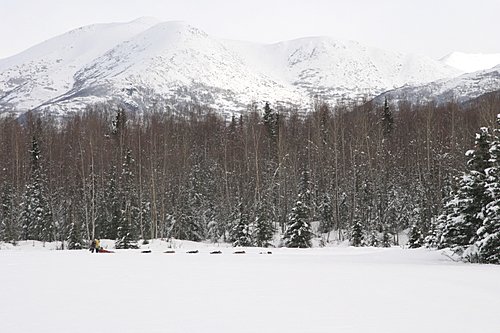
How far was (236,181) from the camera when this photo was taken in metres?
46.2

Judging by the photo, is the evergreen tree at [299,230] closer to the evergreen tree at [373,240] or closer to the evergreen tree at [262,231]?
the evergreen tree at [262,231]

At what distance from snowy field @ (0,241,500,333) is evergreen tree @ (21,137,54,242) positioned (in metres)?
27.0

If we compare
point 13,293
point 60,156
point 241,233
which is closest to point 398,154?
point 241,233

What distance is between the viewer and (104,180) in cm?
4731

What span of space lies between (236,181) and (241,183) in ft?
3.59

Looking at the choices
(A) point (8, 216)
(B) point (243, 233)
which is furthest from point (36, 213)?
(B) point (243, 233)

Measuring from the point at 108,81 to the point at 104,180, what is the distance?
97.4m

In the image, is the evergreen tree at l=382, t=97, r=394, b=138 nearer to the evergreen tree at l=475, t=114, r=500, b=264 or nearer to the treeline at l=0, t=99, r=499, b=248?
the treeline at l=0, t=99, r=499, b=248

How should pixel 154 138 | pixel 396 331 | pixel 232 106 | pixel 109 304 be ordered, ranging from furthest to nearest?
pixel 232 106, pixel 154 138, pixel 109 304, pixel 396 331

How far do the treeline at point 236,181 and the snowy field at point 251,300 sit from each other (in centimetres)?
1949

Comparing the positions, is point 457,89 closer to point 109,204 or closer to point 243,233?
point 109,204

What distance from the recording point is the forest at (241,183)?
38.5 metres

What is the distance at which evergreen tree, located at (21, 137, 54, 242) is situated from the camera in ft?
136

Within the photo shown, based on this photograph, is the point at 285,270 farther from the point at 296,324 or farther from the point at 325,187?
the point at 325,187
